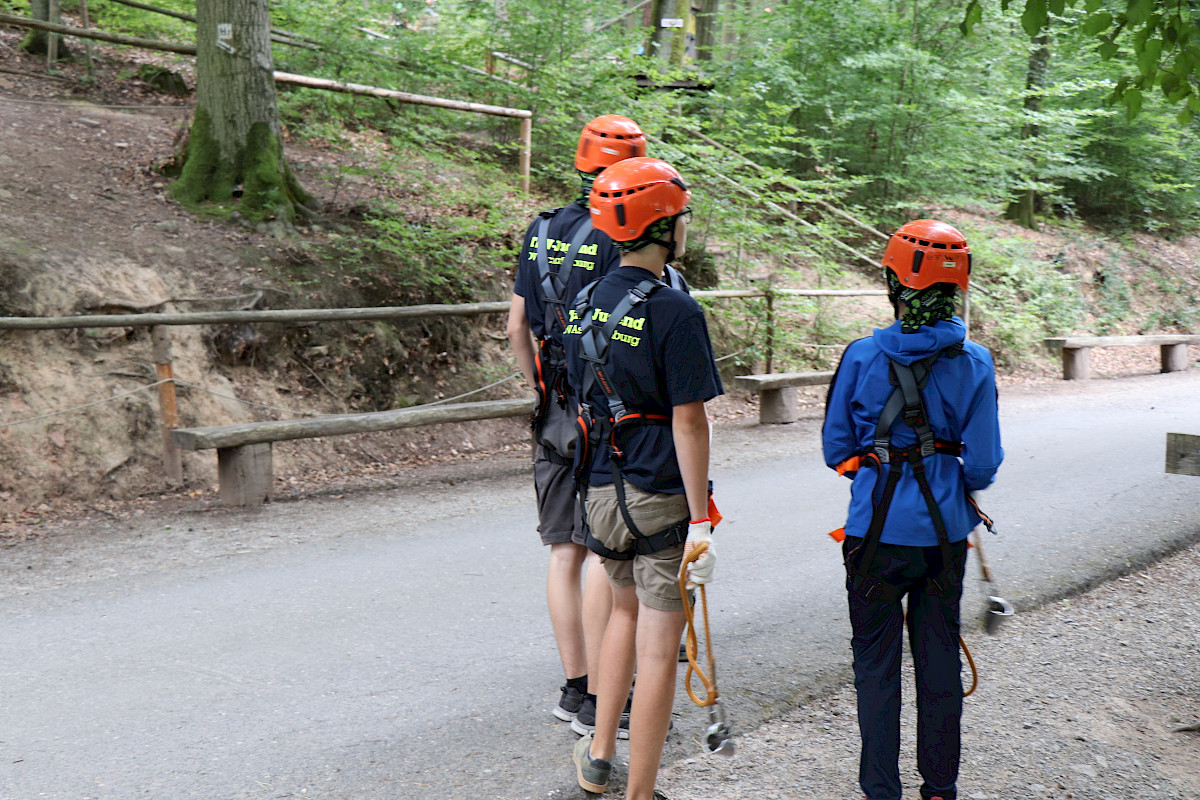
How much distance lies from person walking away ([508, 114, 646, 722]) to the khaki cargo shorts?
0.49 m

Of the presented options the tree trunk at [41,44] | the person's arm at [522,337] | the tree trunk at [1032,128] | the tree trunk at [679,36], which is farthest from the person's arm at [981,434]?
the tree trunk at [1032,128]

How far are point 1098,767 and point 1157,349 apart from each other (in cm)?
1829

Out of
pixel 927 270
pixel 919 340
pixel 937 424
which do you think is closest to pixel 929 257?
pixel 927 270

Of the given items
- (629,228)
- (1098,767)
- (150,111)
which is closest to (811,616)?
(1098,767)

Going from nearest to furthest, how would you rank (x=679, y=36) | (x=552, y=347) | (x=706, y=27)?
(x=552, y=347)
(x=679, y=36)
(x=706, y=27)

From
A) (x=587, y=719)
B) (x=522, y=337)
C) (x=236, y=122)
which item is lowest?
(x=587, y=719)

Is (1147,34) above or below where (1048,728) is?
above

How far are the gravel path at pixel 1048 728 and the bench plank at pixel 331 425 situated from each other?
14.7ft

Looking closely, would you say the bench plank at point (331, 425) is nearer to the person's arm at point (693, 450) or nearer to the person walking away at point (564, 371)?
the person walking away at point (564, 371)

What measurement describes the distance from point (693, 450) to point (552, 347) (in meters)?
1.03

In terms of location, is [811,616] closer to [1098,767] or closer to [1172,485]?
[1098,767]

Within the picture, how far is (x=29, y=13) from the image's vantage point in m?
15.7

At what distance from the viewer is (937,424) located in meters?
2.92

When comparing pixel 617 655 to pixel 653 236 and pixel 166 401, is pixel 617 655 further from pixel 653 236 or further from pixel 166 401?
pixel 166 401
